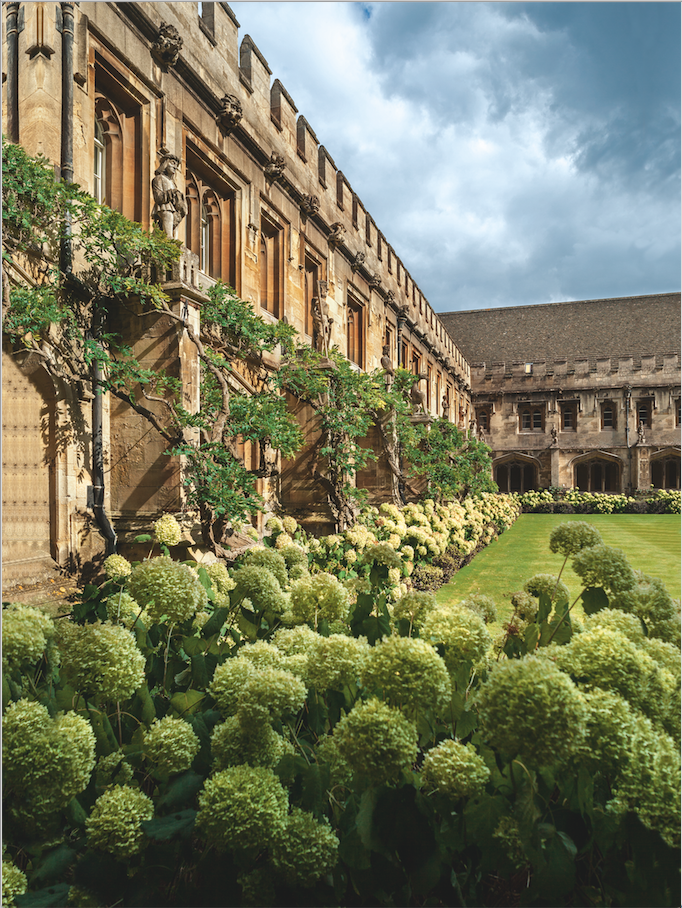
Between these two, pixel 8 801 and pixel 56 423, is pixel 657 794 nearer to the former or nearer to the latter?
pixel 8 801

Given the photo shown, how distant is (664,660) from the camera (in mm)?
1181

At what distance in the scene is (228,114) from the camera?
6.98m

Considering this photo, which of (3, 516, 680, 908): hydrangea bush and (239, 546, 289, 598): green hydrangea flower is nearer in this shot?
(3, 516, 680, 908): hydrangea bush

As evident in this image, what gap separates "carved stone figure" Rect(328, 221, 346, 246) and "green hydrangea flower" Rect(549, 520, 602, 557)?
1018 cm

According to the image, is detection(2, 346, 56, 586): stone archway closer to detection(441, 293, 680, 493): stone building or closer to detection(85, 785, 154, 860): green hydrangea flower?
detection(85, 785, 154, 860): green hydrangea flower

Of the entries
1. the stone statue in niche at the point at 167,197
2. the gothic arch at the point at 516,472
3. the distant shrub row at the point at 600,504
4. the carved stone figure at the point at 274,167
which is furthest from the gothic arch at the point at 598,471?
the stone statue in niche at the point at 167,197

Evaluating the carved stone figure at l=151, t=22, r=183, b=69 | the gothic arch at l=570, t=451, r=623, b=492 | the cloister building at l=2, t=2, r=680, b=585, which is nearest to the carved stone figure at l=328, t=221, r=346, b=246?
the cloister building at l=2, t=2, r=680, b=585

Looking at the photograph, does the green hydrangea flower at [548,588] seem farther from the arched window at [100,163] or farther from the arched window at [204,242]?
the arched window at [204,242]

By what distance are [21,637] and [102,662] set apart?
196mm

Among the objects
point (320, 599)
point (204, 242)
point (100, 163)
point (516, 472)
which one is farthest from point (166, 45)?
point (516, 472)

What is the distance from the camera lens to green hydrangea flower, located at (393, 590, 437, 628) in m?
1.51

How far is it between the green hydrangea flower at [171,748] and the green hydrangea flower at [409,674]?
0.43 m

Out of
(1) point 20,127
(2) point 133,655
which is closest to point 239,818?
(2) point 133,655

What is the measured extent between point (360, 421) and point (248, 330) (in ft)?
7.54
